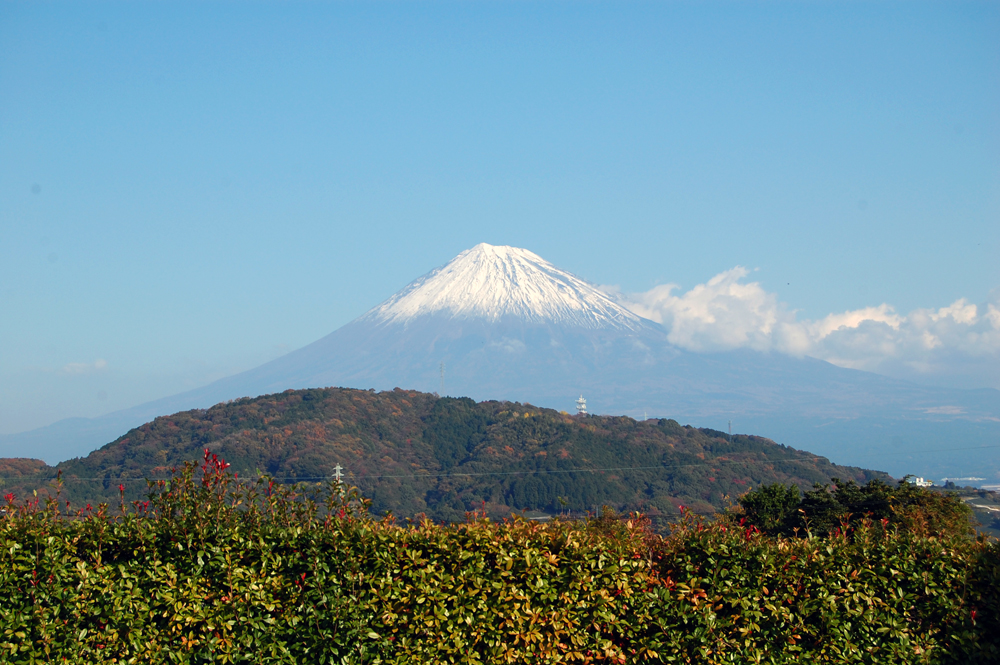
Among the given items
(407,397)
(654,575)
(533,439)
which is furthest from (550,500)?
(654,575)

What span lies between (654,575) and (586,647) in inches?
25.1

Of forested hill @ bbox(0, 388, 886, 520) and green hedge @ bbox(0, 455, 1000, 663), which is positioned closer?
green hedge @ bbox(0, 455, 1000, 663)

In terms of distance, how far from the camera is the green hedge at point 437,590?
482 cm

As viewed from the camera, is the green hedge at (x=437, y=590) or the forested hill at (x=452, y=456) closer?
the green hedge at (x=437, y=590)

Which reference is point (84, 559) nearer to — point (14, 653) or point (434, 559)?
point (14, 653)

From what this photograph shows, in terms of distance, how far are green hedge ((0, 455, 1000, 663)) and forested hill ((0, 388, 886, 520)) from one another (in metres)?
39.2

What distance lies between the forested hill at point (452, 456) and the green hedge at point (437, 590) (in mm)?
39246

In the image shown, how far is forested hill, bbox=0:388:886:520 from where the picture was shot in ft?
167

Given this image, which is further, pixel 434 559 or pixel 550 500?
pixel 550 500

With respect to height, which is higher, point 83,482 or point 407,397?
point 407,397

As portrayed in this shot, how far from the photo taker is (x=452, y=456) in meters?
64.0

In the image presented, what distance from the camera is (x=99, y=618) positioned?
15.9 feet

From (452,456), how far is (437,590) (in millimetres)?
59860

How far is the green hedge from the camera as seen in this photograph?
15.8 feet
